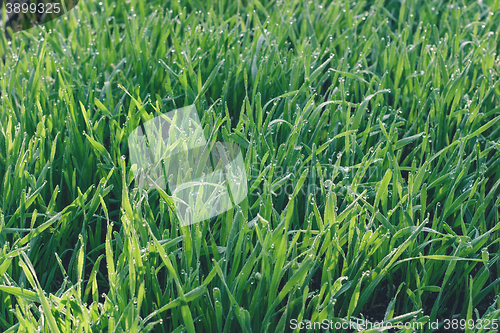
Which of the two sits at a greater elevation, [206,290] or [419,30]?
[419,30]

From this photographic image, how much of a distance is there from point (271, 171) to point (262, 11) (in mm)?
1058

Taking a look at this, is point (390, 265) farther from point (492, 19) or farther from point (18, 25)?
point (18, 25)

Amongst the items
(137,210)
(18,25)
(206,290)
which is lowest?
(206,290)

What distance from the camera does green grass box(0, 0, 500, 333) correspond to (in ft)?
3.21

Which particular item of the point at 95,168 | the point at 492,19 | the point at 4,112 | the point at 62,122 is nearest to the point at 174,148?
the point at 95,168

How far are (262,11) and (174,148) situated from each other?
3.18 ft

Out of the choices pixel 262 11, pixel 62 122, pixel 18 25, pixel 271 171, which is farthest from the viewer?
pixel 18 25

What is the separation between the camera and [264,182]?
3.54ft

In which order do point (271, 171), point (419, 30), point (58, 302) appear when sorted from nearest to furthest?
point (58, 302) → point (271, 171) → point (419, 30)

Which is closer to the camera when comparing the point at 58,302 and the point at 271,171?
the point at 58,302

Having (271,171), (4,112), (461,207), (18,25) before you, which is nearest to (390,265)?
(461,207)

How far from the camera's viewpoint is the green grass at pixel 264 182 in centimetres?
98

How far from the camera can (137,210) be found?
1.01 m

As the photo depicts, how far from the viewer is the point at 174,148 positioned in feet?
4.08
